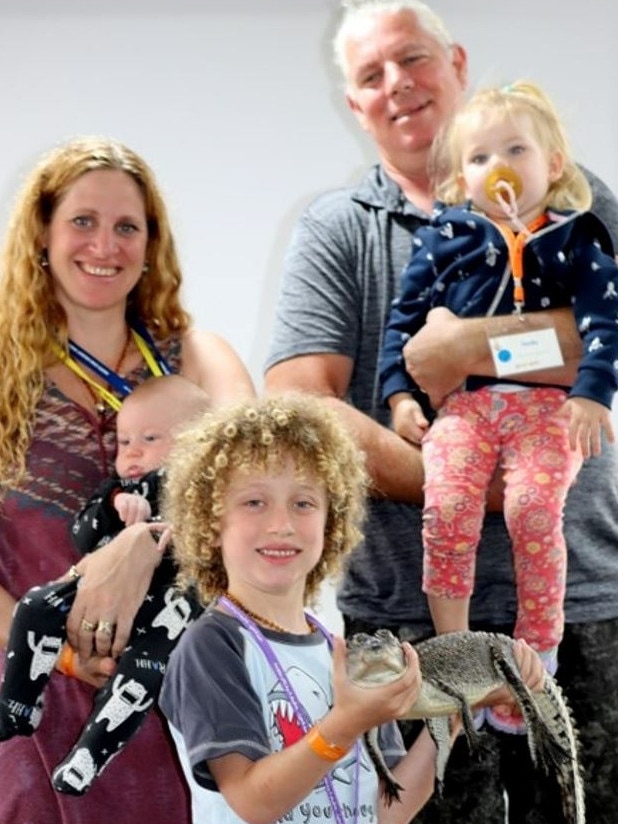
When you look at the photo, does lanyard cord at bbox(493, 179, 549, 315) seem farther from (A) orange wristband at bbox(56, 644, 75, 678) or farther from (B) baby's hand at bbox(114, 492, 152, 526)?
(A) orange wristband at bbox(56, 644, 75, 678)

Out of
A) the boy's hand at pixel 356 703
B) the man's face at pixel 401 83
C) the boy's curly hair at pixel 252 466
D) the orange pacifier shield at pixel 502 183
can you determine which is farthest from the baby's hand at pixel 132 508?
the man's face at pixel 401 83

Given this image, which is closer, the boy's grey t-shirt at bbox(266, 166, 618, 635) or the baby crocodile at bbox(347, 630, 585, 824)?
the baby crocodile at bbox(347, 630, 585, 824)

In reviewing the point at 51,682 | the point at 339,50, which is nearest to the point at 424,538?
the point at 51,682

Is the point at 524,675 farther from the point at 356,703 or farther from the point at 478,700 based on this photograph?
the point at 356,703

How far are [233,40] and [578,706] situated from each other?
1.81 meters

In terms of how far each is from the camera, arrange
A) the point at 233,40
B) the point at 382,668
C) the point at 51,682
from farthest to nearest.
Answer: the point at 233,40, the point at 51,682, the point at 382,668

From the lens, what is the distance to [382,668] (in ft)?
5.47

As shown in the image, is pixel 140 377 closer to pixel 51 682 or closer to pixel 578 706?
pixel 51 682

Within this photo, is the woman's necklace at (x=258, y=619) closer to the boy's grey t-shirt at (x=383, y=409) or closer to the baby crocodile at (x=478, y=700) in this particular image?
the baby crocodile at (x=478, y=700)

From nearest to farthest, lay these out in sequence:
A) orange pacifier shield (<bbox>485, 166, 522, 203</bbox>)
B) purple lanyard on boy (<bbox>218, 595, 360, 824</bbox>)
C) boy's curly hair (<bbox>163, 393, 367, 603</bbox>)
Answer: purple lanyard on boy (<bbox>218, 595, 360, 824</bbox>) < boy's curly hair (<bbox>163, 393, 367, 603</bbox>) < orange pacifier shield (<bbox>485, 166, 522, 203</bbox>)

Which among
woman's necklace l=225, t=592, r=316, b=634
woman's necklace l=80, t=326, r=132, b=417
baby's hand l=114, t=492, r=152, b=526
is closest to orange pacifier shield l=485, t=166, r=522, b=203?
woman's necklace l=80, t=326, r=132, b=417

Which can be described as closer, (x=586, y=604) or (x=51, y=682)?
(x=51, y=682)

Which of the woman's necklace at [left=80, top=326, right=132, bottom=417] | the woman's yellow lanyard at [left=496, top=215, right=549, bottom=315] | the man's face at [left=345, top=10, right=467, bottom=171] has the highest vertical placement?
the man's face at [left=345, top=10, right=467, bottom=171]

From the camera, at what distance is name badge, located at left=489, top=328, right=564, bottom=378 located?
2332 millimetres
